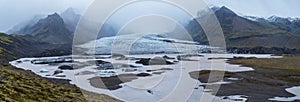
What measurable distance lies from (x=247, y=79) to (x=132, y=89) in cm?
2562

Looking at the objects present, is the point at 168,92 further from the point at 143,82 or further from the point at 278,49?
the point at 278,49

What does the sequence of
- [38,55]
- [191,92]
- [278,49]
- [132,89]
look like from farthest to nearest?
[278,49] → [38,55] → [132,89] → [191,92]

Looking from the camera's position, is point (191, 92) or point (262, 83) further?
point (262, 83)

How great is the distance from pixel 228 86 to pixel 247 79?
10995 mm

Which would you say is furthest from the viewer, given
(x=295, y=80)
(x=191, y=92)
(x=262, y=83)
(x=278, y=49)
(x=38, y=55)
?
(x=278, y=49)

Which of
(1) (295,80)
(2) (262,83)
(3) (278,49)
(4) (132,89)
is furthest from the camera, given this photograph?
(3) (278,49)

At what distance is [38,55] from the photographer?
161250 millimetres

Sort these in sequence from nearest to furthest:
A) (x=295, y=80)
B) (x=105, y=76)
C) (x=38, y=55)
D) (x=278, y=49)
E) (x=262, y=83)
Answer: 1. (x=262, y=83)
2. (x=295, y=80)
3. (x=105, y=76)
4. (x=38, y=55)
5. (x=278, y=49)

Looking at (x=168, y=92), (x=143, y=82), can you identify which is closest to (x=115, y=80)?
(x=143, y=82)

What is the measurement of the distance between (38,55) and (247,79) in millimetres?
120788

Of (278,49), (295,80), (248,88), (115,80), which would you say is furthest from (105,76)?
(278,49)

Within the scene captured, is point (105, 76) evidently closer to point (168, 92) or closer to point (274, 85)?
point (168, 92)

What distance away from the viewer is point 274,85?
58.0 meters

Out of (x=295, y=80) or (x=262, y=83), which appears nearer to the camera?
(x=262, y=83)
